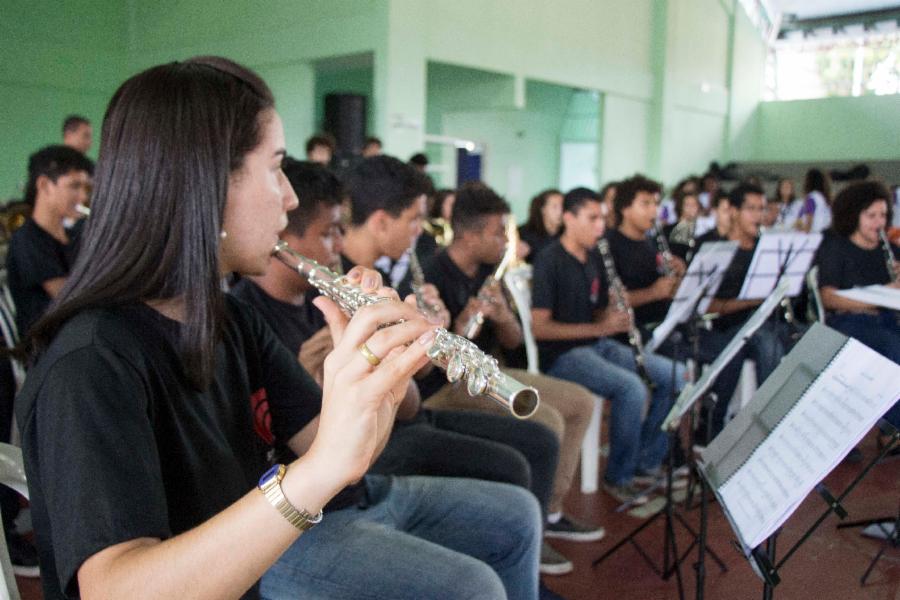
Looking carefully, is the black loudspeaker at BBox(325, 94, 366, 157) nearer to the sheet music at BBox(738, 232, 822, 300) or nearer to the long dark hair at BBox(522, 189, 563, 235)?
the long dark hair at BBox(522, 189, 563, 235)

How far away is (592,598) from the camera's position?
2564 millimetres

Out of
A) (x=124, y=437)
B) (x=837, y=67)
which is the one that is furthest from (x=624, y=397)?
(x=837, y=67)

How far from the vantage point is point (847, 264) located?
456cm

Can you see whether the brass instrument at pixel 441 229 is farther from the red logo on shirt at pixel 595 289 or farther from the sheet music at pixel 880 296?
the sheet music at pixel 880 296

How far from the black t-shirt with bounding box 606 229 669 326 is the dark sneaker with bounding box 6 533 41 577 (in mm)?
3258

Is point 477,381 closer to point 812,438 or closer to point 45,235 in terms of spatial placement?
point 812,438

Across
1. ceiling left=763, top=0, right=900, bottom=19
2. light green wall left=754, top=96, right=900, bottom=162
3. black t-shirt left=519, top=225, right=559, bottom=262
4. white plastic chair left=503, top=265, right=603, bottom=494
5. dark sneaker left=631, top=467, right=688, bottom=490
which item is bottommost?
dark sneaker left=631, top=467, right=688, bottom=490

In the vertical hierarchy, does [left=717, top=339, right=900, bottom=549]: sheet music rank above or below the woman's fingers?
below

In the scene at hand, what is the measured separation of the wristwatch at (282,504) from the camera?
3.04 feet

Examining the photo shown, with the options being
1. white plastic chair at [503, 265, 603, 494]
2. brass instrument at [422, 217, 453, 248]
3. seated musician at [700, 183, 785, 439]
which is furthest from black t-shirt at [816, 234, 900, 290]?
brass instrument at [422, 217, 453, 248]

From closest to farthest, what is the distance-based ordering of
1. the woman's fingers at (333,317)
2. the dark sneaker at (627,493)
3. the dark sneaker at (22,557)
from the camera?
1. the woman's fingers at (333,317)
2. the dark sneaker at (22,557)
3. the dark sneaker at (627,493)

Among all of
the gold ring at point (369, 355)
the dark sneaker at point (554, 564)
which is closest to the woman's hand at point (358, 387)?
the gold ring at point (369, 355)

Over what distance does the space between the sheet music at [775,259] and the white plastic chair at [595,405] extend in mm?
1070

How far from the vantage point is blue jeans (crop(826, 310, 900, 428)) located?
4.09 meters
